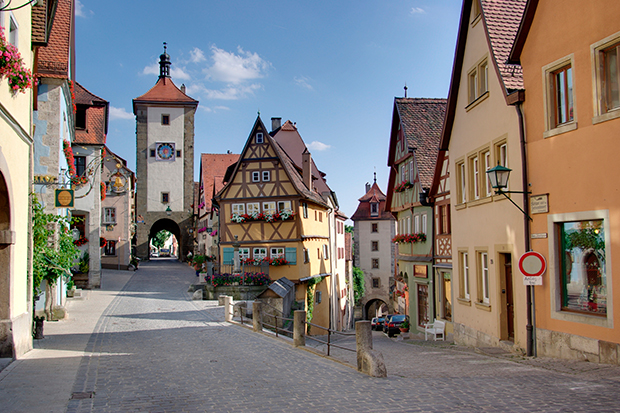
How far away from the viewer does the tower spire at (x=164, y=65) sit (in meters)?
54.7

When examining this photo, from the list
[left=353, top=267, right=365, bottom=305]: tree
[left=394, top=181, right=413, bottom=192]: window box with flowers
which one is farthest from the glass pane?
[left=353, top=267, right=365, bottom=305]: tree

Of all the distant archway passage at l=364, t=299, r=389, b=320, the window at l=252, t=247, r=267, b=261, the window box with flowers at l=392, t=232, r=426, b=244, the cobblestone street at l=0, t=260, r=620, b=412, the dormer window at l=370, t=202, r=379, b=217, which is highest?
the dormer window at l=370, t=202, r=379, b=217

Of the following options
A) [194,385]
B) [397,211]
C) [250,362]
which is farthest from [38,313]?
[397,211]

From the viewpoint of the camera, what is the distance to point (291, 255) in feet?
91.7

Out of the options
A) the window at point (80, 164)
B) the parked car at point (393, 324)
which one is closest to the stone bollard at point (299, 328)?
the parked car at point (393, 324)

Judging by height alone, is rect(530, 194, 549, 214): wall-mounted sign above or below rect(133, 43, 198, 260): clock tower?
below

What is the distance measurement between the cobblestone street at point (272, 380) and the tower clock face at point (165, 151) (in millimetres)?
38236

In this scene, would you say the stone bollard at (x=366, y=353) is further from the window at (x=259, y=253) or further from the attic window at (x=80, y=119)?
the attic window at (x=80, y=119)

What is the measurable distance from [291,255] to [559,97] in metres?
18.7

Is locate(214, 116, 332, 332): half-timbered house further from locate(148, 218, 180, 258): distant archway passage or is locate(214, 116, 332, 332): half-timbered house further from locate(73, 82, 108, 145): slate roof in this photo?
locate(148, 218, 180, 258): distant archway passage

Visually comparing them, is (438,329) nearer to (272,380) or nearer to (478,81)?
(478,81)

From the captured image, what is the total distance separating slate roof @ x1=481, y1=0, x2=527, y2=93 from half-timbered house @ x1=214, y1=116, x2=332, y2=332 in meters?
15.2

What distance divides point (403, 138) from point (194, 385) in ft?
55.4

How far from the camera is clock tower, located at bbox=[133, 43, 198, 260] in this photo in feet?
166
